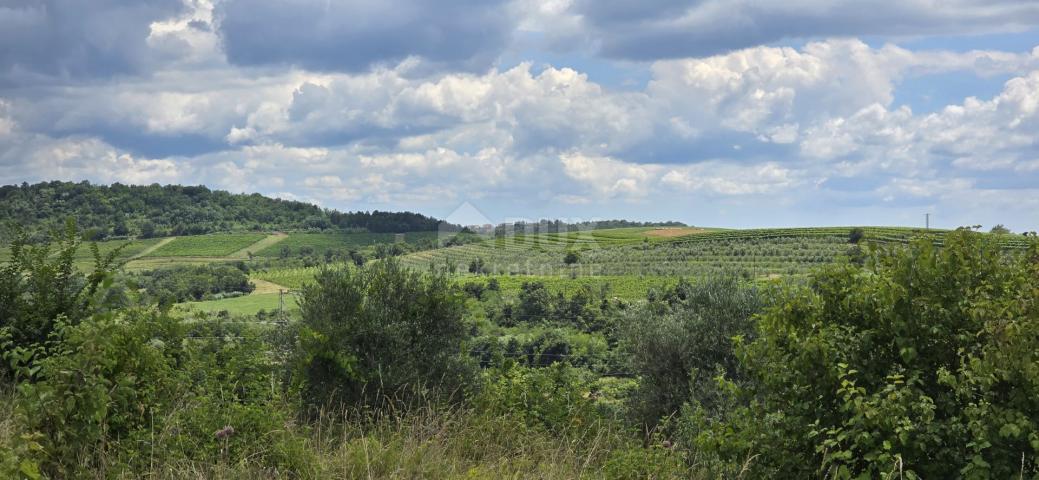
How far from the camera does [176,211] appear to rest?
386 feet

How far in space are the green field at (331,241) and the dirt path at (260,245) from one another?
910 millimetres

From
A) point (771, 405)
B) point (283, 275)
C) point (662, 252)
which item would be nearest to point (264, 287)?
point (283, 275)

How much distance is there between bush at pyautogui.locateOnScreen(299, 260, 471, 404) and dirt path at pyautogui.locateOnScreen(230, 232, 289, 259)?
317 ft

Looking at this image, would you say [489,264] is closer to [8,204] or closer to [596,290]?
[596,290]

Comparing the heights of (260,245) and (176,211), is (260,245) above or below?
below

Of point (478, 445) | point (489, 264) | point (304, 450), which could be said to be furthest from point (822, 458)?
point (489, 264)

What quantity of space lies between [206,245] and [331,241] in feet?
52.5

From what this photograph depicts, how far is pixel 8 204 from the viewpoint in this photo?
3125 inches

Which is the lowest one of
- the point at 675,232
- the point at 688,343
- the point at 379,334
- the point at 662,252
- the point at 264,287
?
the point at 264,287

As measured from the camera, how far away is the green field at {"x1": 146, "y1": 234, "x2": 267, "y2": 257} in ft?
334

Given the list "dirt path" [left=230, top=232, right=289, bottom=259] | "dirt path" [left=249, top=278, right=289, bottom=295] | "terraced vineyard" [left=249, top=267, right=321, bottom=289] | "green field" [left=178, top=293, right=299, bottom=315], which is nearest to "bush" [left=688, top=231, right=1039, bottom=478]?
"green field" [left=178, top=293, right=299, bottom=315]

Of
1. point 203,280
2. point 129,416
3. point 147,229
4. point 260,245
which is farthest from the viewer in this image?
point 260,245

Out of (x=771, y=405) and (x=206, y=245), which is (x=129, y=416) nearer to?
(x=771, y=405)

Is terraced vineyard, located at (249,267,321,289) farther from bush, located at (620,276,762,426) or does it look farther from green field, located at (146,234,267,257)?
bush, located at (620,276,762,426)
